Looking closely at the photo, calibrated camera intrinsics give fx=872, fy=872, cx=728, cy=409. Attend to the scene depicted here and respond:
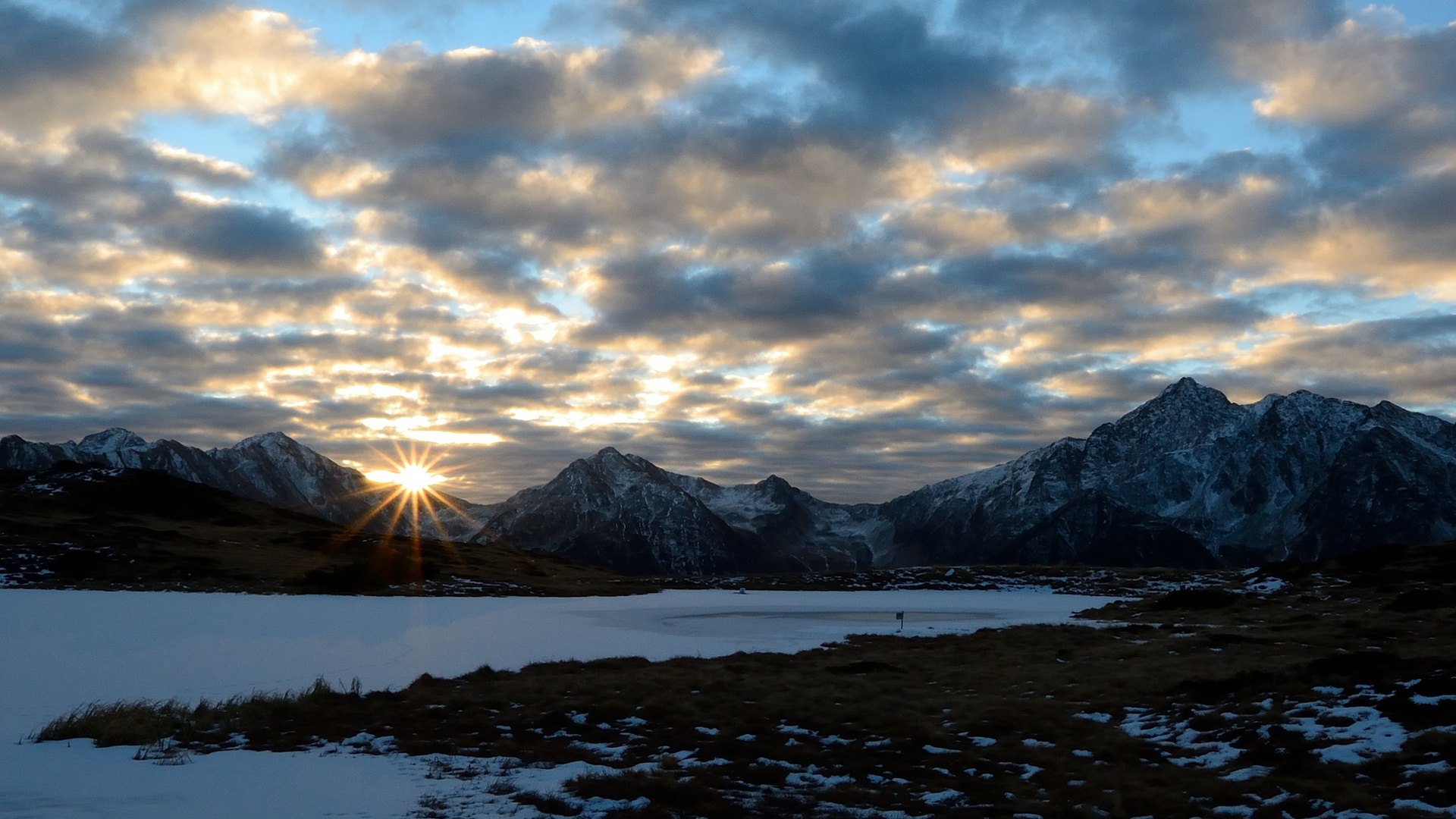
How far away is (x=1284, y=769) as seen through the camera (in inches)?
764

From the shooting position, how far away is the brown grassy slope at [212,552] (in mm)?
84625

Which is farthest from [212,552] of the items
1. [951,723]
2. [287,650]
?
[951,723]

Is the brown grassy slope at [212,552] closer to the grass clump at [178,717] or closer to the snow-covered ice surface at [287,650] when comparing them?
the snow-covered ice surface at [287,650]

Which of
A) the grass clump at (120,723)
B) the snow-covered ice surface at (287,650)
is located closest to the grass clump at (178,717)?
the grass clump at (120,723)

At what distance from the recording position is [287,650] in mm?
39844

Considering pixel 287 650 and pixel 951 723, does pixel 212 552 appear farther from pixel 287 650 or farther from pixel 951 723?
pixel 951 723

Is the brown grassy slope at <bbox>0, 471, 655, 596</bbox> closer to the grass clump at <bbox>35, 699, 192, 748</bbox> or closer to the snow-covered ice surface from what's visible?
the snow-covered ice surface

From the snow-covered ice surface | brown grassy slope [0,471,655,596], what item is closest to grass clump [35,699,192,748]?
the snow-covered ice surface

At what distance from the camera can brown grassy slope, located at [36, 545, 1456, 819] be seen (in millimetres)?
18016

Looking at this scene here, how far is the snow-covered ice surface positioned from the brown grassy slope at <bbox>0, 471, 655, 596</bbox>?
456 inches

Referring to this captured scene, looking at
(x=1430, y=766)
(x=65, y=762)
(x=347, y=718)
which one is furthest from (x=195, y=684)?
(x=1430, y=766)

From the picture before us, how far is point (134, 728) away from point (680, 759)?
44.1ft

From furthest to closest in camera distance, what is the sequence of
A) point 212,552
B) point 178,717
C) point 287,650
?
point 212,552, point 287,650, point 178,717

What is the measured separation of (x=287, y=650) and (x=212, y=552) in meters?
74.8
